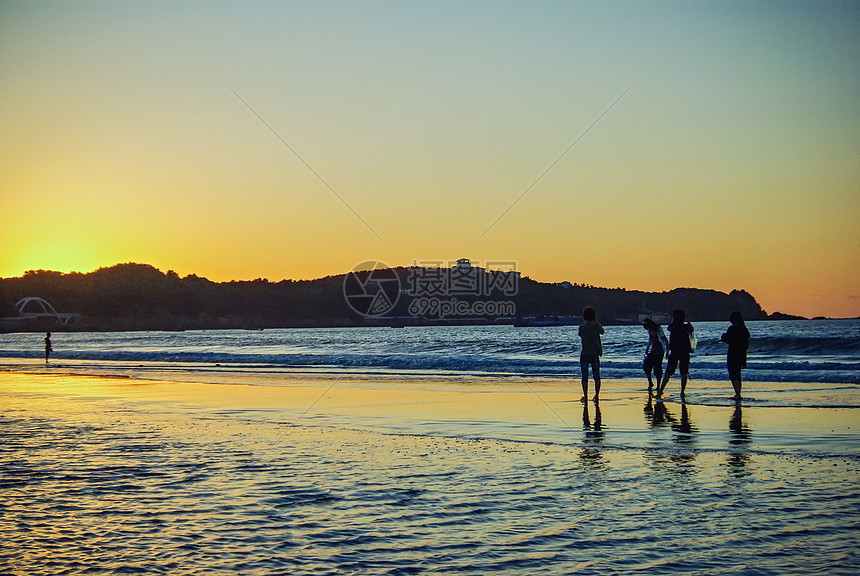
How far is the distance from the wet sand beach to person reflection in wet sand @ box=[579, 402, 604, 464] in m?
0.06

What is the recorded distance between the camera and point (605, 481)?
321 inches

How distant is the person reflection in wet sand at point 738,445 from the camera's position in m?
8.88

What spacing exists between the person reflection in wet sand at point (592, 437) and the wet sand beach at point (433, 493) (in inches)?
2.2

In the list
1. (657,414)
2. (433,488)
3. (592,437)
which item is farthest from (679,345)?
(433,488)

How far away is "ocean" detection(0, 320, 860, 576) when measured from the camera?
5.54 m

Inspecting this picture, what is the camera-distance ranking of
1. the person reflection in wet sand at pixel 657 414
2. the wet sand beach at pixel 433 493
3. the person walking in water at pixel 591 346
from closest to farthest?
the wet sand beach at pixel 433 493 → the person reflection in wet sand at pixel 657 414 → the person walking in water at pixel 591 346

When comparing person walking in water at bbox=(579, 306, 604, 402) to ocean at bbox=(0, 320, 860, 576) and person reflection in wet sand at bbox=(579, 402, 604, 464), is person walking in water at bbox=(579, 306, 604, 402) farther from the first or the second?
person reflection in wet sand at bbox=(579, 402, 604, 464)

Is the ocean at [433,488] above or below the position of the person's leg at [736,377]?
below

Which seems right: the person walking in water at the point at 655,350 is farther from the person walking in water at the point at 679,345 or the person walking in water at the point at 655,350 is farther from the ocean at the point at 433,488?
the ocean at the point at 433,488

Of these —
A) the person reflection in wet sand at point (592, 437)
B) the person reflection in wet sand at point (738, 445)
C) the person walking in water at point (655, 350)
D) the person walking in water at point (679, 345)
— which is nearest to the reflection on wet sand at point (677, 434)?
the person reflection in wet sand at point (738, 445)

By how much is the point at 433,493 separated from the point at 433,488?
243mm

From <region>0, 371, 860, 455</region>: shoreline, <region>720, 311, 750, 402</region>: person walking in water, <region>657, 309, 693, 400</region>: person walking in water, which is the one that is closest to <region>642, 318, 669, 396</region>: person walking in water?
<region>657, 309, 693, 400</region>: person walking in water

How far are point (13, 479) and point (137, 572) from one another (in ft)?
13.7

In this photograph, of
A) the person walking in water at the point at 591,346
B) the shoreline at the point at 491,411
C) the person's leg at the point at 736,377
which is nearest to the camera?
the shoreline at the point at 491,411
